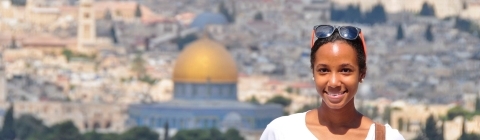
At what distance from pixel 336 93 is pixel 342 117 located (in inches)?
2.5

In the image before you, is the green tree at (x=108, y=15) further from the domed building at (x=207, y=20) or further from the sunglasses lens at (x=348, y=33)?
the sunglasses lens at (x=348, y=33)

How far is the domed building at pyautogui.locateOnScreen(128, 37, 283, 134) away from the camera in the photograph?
6562cm

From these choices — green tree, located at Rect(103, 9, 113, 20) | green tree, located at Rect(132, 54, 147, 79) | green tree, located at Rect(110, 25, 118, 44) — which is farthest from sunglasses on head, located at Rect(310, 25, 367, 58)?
green tree, located at Rect(103, 9, 113, 20)

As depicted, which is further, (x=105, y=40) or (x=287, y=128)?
(x=105, y=40)

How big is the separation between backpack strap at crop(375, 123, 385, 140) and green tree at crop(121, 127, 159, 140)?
50.6 m

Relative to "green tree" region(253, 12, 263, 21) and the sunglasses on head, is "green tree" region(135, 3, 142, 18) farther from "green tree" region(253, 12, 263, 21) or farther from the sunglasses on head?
the sunglasses on head

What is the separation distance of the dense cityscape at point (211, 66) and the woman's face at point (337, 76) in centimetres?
3925

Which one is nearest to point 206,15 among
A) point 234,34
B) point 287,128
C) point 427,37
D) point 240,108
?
point 234,34

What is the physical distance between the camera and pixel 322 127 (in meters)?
6.29

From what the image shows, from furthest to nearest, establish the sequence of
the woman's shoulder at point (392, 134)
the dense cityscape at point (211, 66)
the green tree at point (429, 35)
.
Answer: the green tree at point (429, 35) < the dense cityscape at point (211, 66) < the woman's shoulder at point (392, 134)

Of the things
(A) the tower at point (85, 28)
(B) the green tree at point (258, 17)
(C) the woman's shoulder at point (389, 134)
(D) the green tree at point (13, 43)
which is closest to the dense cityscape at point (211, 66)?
(A) the tower at point (85, 28)

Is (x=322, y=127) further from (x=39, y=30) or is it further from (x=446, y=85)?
(x=39, y=30)

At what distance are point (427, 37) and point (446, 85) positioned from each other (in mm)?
20974

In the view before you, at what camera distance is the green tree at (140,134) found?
5768 centimetres
